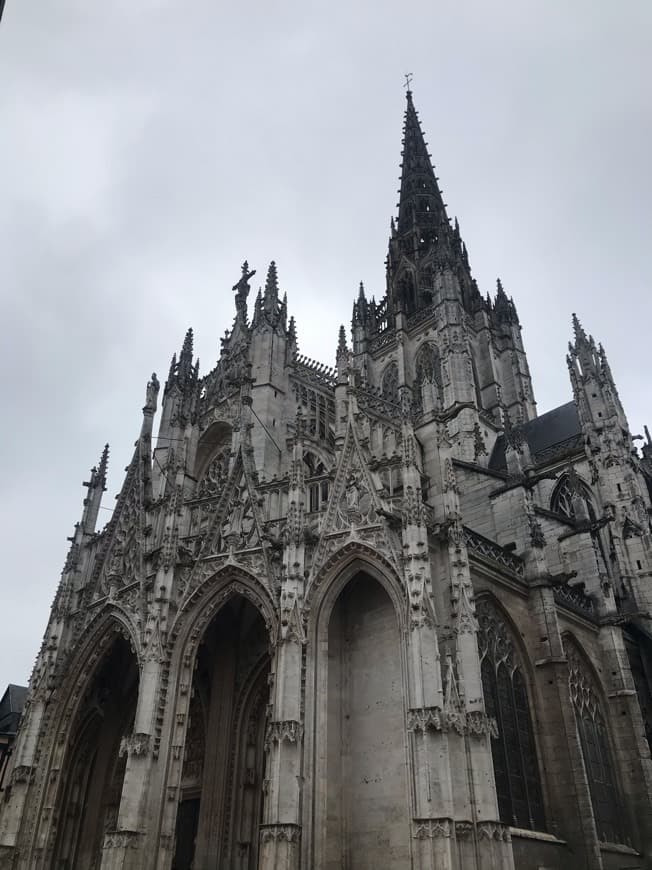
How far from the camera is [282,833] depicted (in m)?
12.6

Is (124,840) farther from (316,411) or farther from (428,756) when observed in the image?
(316,411)

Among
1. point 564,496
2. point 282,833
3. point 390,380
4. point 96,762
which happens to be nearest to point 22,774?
point 96,762

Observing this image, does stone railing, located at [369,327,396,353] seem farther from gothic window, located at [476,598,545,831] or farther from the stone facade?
gothic window, located at [476,598,545,831]

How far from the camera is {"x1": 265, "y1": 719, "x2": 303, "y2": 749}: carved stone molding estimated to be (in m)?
13.5

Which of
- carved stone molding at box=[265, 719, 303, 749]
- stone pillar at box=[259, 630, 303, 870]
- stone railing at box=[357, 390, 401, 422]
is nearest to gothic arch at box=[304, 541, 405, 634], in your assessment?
stone pillar at box=[259, 630, 303, 870]

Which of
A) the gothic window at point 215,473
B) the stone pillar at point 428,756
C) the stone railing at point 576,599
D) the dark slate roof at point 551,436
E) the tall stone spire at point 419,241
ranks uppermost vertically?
Result: the tall stone spire at point 419,241

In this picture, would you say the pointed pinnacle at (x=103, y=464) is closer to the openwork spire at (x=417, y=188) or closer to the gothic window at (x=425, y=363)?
the gothic window at (x=425, y=363)

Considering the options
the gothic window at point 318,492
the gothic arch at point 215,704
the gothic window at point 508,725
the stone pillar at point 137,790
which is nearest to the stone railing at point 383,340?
the gothic window at point 318,492

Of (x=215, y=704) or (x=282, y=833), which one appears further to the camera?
(x=215, y=704)

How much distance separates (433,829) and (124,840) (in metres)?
6.26

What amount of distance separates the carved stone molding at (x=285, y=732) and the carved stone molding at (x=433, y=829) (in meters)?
2.83

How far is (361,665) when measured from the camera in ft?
50.2

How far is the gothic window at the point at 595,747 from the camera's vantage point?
17.1 metres

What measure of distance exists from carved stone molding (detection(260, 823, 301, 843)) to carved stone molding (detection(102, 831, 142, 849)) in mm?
2965
